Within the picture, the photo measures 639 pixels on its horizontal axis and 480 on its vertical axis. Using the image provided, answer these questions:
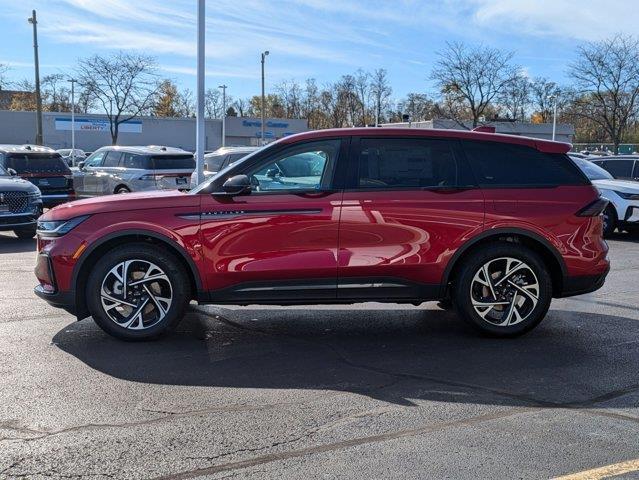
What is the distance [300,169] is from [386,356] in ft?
5.79

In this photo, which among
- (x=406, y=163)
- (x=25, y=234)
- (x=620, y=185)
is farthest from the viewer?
(x=620, y=185)

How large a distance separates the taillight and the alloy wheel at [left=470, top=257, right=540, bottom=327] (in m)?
0.68

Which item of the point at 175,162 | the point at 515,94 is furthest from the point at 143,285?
the point at 515,94

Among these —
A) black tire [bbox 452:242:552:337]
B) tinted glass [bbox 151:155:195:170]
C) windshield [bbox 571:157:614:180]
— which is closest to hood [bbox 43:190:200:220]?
black tire [bbox 452:242:552:337]

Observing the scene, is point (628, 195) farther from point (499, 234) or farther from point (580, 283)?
point (499, 234)

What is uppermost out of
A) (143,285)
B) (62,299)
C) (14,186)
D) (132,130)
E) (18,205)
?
(132,130)

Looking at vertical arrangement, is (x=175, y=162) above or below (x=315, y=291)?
above

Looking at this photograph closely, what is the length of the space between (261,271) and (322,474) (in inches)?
97.5

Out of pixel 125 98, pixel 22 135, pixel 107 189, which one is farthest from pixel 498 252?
pixel 22 135

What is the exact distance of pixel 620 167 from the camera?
1570 cm

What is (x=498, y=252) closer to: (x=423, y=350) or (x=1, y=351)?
(x=423, y=350)

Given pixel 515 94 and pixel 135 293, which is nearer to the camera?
pixel 135 293

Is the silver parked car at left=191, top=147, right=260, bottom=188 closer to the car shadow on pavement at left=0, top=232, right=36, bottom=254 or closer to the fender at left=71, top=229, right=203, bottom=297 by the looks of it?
the car shadow on pavement at left=0, top=232, right=36, bottom=254

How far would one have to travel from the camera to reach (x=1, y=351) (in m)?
5.50
